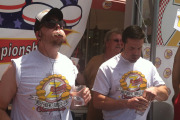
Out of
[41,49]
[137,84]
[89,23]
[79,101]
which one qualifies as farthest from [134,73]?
[89,23]

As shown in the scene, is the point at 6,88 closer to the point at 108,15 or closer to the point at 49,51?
the point at 49,51

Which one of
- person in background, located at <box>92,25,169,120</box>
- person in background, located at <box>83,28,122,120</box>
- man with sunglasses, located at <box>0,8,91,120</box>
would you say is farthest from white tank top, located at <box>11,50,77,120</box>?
person in background, located at <box>83,28,122,120</box>

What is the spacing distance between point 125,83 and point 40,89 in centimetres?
83

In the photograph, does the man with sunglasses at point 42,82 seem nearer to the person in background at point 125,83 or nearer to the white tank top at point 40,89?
the white tank top at point 40,89

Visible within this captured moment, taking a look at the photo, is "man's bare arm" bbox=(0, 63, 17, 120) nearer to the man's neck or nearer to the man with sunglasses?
the man with sunglasses

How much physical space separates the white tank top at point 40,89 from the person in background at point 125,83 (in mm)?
484

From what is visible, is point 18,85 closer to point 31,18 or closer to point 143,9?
point 31,18

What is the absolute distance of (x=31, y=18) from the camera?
312 centimetres

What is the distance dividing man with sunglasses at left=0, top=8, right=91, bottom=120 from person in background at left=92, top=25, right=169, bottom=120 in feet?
1.43

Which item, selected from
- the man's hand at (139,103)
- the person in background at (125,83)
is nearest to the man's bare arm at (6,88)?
the person in background at (125,83)

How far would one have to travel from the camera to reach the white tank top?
1.66m

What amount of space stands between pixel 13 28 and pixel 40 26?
4.57ft

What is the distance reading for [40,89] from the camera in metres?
1.68

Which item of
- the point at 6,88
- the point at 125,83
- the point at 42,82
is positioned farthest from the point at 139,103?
the point at 6,88
